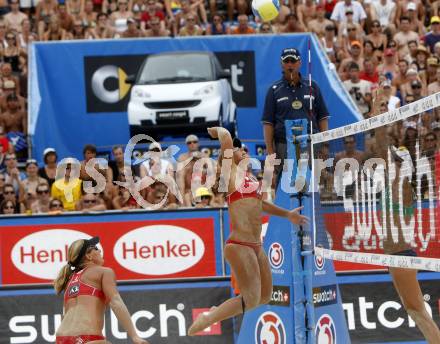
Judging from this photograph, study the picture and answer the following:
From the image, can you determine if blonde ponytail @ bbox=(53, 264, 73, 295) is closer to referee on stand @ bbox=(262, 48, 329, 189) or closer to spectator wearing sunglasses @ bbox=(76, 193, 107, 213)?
referee on stand @ bbox=(262, 48, 329, 189)

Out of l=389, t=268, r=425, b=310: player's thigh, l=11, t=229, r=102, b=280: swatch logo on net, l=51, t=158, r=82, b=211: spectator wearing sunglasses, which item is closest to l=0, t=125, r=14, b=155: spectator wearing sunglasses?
l=51, t=158, r=82, b=211: spectator wearing sunglasses

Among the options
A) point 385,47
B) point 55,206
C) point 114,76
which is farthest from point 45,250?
point 385,47

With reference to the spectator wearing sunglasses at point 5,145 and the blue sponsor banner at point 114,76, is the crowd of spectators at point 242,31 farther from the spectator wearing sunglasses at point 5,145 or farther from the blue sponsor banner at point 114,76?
the blue sponsor banner at point 114,76

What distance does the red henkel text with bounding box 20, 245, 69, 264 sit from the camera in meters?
13.6

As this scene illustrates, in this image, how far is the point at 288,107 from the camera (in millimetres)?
11305

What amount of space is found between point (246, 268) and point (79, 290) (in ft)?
5.90

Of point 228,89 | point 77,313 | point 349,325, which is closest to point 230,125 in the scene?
point 228,89

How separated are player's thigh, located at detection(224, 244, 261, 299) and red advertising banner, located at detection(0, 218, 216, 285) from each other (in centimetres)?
389

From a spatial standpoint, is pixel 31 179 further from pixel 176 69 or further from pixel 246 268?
pixel 246 268

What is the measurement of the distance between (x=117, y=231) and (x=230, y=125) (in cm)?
537

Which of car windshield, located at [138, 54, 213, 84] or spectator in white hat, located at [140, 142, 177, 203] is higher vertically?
car windshield, located at [138, 54, 213, 84]

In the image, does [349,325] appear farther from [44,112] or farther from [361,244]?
[44,112]

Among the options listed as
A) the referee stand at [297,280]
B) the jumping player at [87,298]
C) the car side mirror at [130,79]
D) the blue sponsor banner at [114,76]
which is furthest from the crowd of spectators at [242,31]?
the jumping player at [87,298]

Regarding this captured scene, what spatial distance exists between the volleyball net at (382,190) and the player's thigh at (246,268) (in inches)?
31.4
